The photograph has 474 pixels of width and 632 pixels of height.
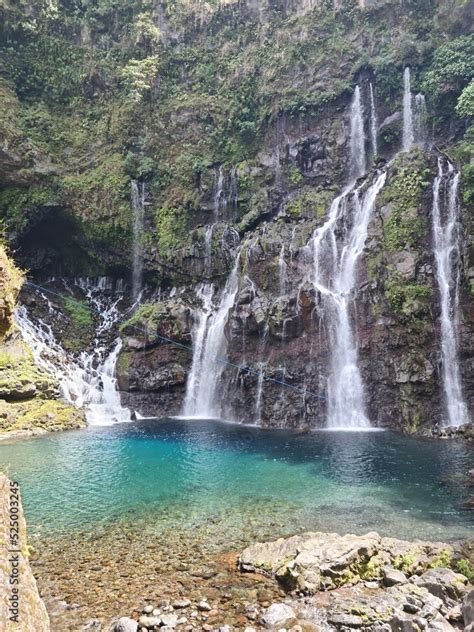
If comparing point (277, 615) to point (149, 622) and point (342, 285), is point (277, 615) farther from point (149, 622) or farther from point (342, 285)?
point (342, 285)

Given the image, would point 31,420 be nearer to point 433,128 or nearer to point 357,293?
point 357,293

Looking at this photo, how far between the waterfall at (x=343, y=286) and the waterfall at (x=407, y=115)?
6745 millimetres

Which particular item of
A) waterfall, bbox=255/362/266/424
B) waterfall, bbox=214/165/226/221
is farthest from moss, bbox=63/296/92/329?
waterfall, bbox=255/362/266/424

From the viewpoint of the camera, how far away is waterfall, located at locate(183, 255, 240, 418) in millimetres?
29828

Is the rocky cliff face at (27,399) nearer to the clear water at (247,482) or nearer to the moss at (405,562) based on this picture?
the clear water at (247,482)

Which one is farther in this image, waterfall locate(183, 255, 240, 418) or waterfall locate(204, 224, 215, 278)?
waterfall locate(204, 224, 215, 278)

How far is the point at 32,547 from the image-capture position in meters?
9.82

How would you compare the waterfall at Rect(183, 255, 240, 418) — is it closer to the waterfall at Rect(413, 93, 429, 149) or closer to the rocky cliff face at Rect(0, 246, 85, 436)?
the rocky cliff face at Rect(0, 246, 85, 436)

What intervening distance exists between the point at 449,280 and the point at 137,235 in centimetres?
2338

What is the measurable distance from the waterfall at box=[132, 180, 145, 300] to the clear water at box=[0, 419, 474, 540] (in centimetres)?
1703

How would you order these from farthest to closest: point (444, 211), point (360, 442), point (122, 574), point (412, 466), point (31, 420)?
→ point (444, 211) → point (31, 420) → point (360, 442) → point (412, 466) → point (122, 574)

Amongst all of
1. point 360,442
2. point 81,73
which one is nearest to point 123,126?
point 81,73

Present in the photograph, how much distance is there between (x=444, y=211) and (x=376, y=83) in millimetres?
15316

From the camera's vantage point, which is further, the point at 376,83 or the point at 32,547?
the point at 376,83
